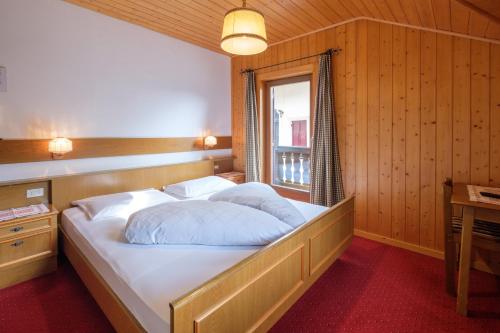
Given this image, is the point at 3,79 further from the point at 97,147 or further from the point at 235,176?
the point at 235,176

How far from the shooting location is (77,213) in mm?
2492

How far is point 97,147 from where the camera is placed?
2.94m

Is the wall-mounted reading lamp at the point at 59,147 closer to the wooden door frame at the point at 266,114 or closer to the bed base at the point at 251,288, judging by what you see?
the bed base at the point at 251,288

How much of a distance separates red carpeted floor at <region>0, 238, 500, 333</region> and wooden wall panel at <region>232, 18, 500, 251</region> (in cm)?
64

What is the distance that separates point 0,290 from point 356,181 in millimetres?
3508

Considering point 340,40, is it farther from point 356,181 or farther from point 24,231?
point 24,231

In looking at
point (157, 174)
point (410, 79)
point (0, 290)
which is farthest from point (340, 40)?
point (0, 290)

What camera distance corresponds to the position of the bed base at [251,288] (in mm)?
1125

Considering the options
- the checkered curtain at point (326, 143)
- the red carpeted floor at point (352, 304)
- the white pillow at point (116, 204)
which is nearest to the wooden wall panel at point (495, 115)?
the red carpeted floor at point (352, 304)

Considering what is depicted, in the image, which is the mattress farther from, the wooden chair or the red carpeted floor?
the wooden chair

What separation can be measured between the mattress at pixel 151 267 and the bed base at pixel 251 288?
0.09 meters

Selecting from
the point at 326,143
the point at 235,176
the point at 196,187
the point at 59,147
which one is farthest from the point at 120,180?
the point at 326,143

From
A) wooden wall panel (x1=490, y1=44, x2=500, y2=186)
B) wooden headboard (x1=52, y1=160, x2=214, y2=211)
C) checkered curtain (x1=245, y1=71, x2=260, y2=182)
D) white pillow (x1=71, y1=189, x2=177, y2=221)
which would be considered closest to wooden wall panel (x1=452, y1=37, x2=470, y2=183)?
wooden wall panel (x1=490, y1=44, x2=500, y2=186)

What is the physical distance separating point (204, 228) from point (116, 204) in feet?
3.72
